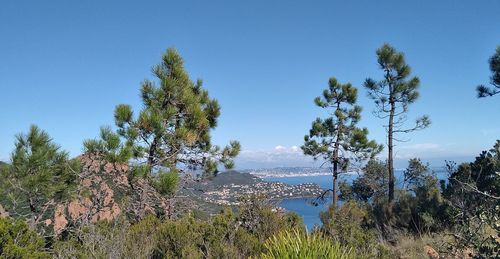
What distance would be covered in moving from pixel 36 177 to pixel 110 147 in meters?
1.50

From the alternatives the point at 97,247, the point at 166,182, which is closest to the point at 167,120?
the point at 166,182

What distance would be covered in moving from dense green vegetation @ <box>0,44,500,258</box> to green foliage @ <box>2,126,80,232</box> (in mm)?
19

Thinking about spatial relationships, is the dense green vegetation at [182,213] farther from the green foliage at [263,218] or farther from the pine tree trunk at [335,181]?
the pine tree trunk at [335,181]

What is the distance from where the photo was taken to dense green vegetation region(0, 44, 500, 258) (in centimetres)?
473

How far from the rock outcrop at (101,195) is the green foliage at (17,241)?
229cm

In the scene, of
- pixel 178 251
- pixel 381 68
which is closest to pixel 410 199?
pixel 381 68

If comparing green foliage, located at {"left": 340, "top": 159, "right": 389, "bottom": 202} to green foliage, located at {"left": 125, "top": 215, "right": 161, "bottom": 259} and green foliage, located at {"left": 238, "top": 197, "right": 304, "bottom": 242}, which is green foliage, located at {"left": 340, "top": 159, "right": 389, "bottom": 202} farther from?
green foliage, located at {"left": 125, "top": 215, "right": 161, "bottom": 259}

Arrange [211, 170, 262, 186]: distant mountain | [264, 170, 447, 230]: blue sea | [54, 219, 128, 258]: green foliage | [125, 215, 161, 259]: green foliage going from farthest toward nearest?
[211, 170, 262, 186]: distant mountain, [264, 170, 447, 230]: blue sea, [125, 215, 161, 259]: green foliage, [54, 219, 128, 258]: green foliage

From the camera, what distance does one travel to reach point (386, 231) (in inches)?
391

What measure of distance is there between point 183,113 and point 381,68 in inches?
395

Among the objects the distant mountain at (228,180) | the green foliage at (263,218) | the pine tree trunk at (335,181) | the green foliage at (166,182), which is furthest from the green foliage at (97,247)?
the pine tree trunk at (335,181)

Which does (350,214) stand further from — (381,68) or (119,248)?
(381,68)

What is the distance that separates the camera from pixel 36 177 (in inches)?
295

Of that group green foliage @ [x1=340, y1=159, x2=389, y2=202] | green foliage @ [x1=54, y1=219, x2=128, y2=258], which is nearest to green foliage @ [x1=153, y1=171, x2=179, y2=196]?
green foliage @ [x1=54, y1=219, x2=128, y2=258]
